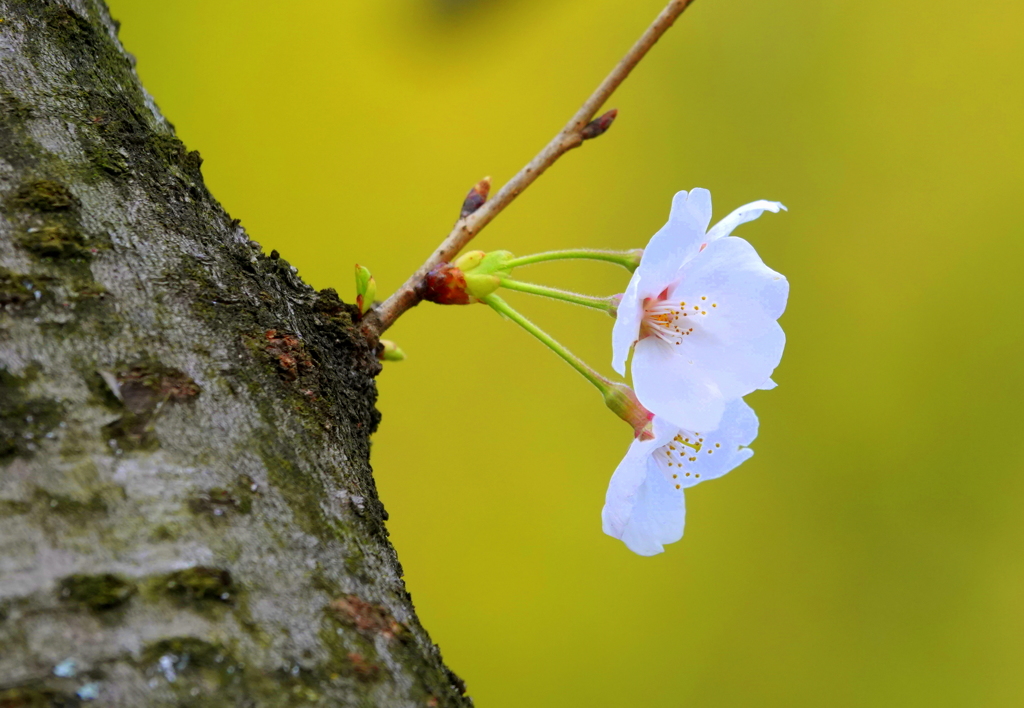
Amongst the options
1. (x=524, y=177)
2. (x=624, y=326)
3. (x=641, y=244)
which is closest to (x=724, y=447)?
(x=624, y=326)

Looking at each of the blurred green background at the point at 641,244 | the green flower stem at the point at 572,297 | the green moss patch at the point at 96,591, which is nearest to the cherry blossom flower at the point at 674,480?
the green flower stem at the point at 572,297

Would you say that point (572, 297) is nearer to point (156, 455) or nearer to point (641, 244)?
point (156, 455)

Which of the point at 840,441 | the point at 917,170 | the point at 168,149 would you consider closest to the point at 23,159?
the point at 168,149

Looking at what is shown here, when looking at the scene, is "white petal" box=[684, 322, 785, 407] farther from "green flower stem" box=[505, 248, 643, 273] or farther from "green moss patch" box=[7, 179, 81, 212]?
"green moss patch" box=[7, 179, 81, 212]

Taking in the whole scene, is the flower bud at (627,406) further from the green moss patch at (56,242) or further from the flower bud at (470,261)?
the green moss patch at (56,242)

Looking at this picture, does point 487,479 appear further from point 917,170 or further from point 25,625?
point 25,625

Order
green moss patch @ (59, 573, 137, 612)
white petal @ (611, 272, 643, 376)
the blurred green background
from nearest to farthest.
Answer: green moss patch @ (59, 573, 137, 612), white petal @ (611, 272, 643, 376), the blurred green background

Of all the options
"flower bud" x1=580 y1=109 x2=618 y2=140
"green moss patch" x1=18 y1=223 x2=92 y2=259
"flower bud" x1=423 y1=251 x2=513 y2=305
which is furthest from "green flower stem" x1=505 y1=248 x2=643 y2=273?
"green moss patch" x1=18 y1=223 x2=92 y2=259
